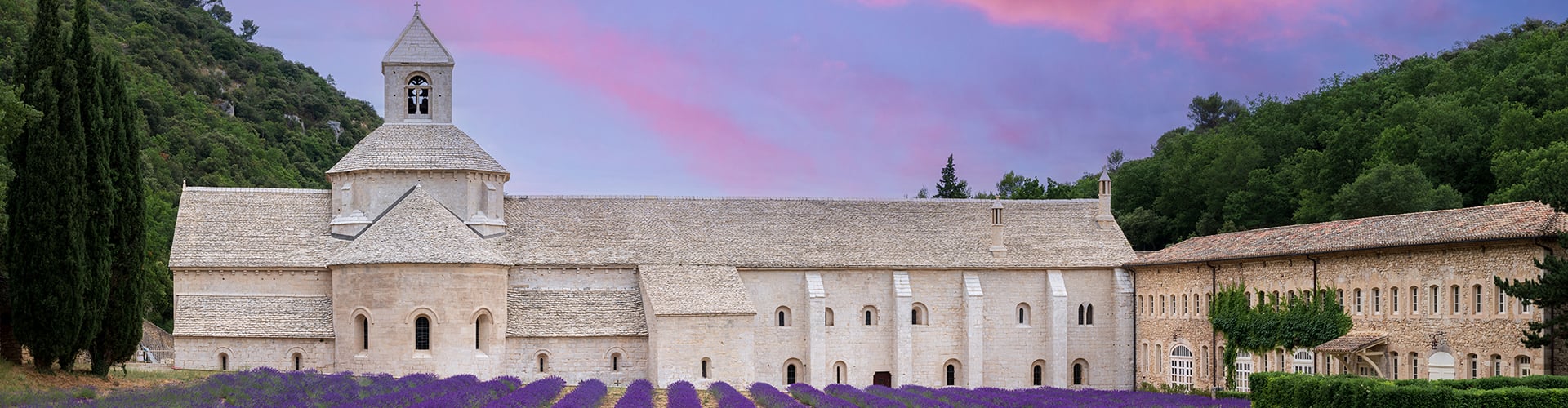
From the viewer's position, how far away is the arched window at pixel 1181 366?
5628 cm

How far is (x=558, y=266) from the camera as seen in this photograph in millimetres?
56562

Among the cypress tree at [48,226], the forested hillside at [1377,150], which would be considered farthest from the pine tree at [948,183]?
the cypress tree at [48,226]

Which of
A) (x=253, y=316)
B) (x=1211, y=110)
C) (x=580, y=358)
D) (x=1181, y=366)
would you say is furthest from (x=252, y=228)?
(x=1211, y=110)

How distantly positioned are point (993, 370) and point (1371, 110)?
34887 millimetres

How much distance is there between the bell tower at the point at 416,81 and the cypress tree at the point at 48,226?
79.9 feet

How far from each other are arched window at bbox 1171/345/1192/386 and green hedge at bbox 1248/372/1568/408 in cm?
1972

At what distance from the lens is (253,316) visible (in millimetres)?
53188

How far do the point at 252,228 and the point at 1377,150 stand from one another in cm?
5142

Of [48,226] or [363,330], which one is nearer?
[48,226]

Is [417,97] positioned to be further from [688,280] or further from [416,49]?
[688,280]

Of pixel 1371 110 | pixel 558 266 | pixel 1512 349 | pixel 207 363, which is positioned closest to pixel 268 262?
pixel 207 363

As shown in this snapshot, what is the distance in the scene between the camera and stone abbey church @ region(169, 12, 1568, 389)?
51906 mm

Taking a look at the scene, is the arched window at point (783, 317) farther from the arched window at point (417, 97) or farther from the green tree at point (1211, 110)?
the green tree at point (1211, 110)

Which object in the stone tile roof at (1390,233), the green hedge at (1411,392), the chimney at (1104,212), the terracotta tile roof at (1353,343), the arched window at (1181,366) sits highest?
the chimney at (1104,212)
